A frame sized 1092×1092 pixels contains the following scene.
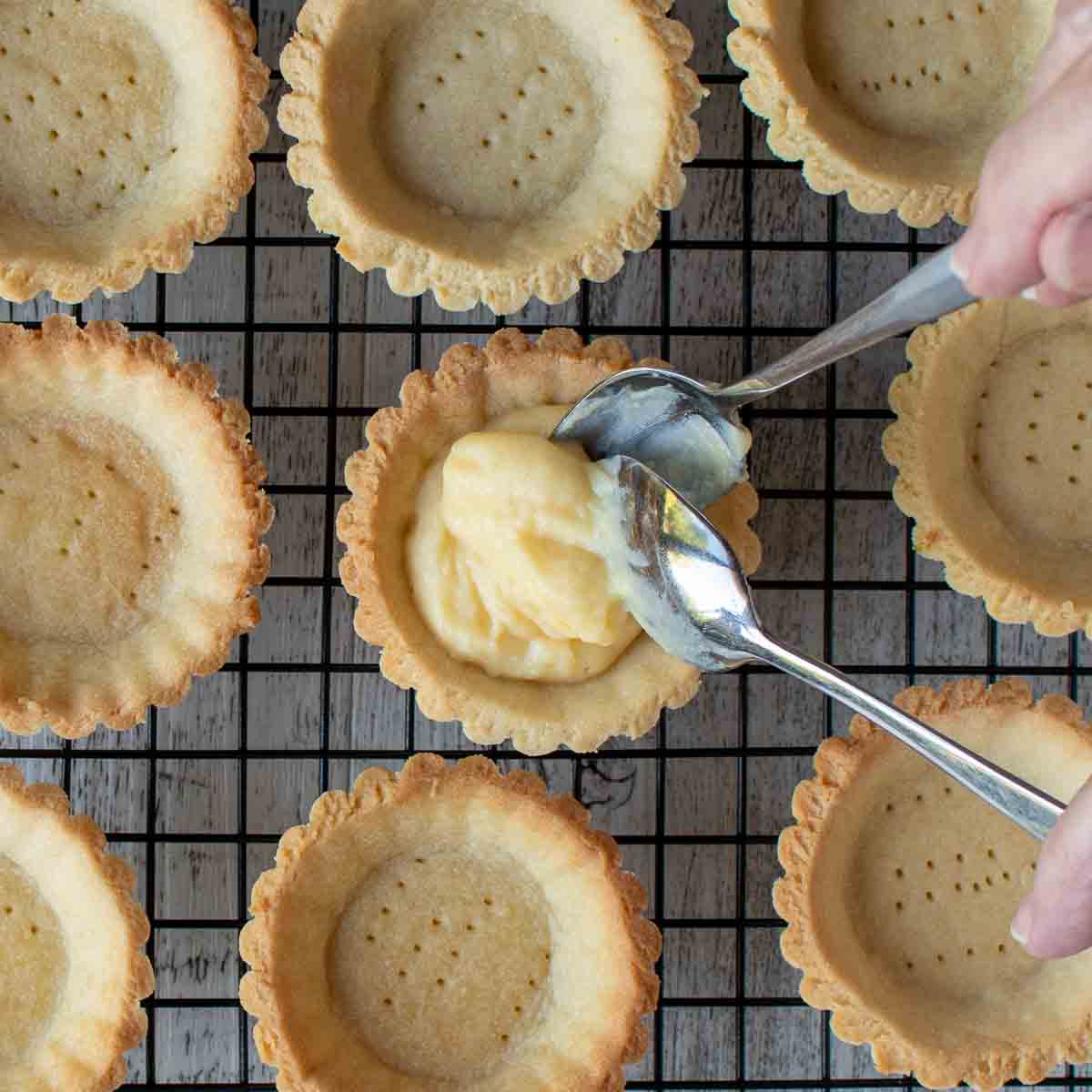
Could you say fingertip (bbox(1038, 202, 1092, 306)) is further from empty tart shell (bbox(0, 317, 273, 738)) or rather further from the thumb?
empty tart shell (bbox(0, 317, 273, 738))

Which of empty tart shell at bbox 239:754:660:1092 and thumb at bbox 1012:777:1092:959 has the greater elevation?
thumb at bbox 1012:777:1092:959

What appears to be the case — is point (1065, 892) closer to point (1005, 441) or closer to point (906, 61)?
point (1005, 441)

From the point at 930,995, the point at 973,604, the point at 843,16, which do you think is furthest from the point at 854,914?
the point at 843,16

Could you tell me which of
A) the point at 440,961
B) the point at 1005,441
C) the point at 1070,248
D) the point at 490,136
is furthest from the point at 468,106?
the point at 440,961

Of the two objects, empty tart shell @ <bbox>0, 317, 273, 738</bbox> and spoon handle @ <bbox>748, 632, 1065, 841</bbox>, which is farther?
empty tart shell @ <bbox>0, 317, 273, 738</bbox>

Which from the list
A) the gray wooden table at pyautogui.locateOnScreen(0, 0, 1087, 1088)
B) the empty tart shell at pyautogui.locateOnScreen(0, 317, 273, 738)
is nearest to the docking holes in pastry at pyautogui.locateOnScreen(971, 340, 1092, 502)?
the gray wooden table at pyautogui.locateOnScreen(0, 0, 1087, 1088)

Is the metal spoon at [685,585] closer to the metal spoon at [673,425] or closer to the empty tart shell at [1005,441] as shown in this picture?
the metal spoon at [673,425]

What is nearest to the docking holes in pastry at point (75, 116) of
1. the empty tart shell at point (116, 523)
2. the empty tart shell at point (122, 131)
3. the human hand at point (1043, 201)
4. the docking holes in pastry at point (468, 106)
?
the empty tart shell at point (122, 131)
